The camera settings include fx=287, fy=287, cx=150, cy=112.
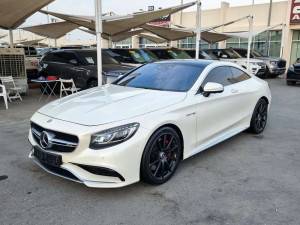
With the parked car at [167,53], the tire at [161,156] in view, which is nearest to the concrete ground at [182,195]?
the tire at [161,156]

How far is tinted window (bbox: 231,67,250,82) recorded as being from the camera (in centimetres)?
510

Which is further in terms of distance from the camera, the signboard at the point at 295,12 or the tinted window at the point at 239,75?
the signboard at the point at 295,12

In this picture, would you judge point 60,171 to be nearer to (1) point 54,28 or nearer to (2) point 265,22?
(1) point 54,28

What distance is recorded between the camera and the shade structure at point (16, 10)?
864 cm

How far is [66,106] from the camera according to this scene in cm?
365

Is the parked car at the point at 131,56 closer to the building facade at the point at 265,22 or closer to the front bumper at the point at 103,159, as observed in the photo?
the front bumper at the point at 103,159

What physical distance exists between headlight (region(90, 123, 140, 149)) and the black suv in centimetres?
587

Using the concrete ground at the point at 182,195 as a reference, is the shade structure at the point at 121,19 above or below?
above

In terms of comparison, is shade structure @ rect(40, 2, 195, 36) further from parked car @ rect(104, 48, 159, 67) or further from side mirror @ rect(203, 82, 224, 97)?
side mirror @ rect(203, 82, 224, 97)

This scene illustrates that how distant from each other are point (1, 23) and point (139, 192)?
9.81 m

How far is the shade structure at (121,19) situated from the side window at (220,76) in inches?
236

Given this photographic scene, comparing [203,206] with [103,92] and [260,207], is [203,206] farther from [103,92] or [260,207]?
[103,92]

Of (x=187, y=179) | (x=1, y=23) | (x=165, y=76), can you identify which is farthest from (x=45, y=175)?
(x=1, y=23)

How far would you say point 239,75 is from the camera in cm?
524
